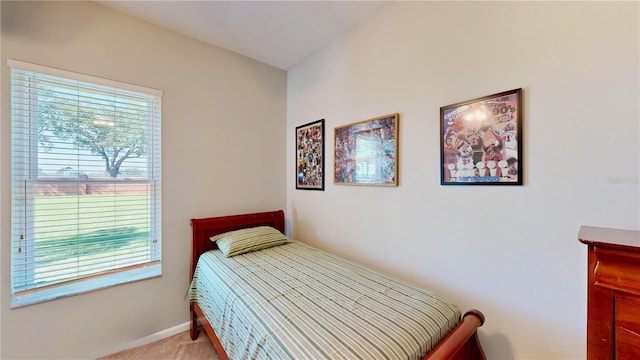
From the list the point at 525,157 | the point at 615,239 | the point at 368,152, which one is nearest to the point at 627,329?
the point at 615,239

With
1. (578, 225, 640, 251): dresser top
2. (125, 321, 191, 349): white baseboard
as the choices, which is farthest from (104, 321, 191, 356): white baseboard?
(578, 225, 640, 251): dresser top

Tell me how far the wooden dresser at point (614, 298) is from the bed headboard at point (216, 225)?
2.33m

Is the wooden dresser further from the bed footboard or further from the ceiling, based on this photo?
the ceiling

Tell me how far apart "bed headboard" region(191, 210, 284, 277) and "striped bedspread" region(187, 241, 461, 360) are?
39 cm

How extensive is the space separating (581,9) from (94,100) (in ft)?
9.70

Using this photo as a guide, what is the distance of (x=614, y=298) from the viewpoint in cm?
70

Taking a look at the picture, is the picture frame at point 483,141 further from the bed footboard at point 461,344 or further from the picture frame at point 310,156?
the picture frame at point 310,156

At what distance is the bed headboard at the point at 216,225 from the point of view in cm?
215

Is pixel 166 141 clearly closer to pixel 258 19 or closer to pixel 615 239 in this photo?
pixel 258 19

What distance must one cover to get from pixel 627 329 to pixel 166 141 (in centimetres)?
273

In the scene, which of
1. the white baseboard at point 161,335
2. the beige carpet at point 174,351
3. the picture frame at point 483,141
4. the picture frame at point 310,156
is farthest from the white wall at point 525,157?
the white baseboard at point 161,335

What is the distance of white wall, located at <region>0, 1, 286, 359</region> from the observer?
1556mm

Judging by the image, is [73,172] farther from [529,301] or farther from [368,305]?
[529,301]

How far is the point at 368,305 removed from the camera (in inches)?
47.1
